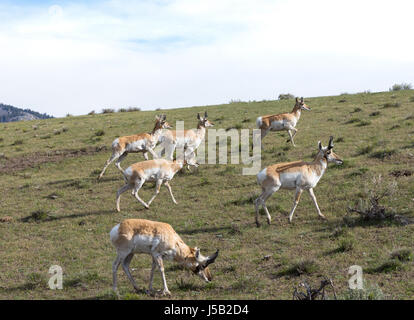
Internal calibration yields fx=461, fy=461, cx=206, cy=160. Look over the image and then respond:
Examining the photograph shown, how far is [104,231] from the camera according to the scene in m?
14.6

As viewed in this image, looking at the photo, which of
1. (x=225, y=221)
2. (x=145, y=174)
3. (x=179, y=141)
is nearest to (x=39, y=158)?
(x=179, y=141)

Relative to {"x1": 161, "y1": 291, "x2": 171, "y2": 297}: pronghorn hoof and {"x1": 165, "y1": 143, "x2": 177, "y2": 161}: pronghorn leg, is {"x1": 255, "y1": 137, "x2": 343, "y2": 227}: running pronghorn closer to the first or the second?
{"x1": 161, "y1": 291, "x2": 171, "y2": 297}: pronghorn hoof

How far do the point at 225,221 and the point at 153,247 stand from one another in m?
5.31

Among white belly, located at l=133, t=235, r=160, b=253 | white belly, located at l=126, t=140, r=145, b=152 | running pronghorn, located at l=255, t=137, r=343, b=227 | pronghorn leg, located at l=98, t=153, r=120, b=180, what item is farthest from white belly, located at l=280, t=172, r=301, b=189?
pronghorn leg, located at l=98, t=153, r=120, b=180

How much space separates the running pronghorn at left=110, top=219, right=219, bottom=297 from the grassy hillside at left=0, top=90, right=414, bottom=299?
528 mm

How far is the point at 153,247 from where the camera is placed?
32.0ft

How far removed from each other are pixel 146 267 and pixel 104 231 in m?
3.46

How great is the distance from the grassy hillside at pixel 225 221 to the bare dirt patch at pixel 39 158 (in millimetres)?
120

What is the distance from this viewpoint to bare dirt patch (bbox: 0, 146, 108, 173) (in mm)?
25562

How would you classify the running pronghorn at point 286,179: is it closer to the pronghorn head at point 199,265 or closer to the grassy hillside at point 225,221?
the grassy hillside at point 225,221
